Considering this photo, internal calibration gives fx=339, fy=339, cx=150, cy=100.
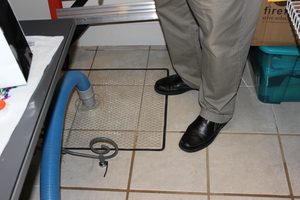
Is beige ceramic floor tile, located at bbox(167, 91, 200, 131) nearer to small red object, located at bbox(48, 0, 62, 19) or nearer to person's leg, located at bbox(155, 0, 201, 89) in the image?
person's leg, located at bbox(155, 0, 201, 89)

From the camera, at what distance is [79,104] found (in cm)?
149

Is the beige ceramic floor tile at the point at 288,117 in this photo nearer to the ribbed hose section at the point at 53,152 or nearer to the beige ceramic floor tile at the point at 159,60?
the beige ceramic floor tile at the point at 159,60

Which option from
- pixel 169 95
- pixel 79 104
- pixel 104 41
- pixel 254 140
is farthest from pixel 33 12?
pixel 254 140

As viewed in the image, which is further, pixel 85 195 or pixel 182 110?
pixel 182 110

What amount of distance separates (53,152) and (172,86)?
65 centimetres

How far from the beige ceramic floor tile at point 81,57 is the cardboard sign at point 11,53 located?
0.92 m

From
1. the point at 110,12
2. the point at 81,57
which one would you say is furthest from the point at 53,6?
the point at 81,57

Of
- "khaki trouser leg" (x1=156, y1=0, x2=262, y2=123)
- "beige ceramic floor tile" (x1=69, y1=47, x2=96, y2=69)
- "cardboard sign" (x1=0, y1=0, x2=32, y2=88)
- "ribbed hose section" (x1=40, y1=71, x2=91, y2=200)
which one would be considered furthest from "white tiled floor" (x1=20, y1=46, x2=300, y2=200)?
"cardboard sign" (x1=0, y1=0, x2=32, y2=88)

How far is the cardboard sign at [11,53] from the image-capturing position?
691 mm

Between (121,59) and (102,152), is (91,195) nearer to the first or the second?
(102,152)

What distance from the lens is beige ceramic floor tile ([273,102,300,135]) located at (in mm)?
1300

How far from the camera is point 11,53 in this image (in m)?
0.70

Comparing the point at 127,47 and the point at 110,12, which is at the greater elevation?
the point at 110,12

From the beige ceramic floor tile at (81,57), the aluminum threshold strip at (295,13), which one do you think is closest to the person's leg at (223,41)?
the aluminum threshold strip at (295,13)
